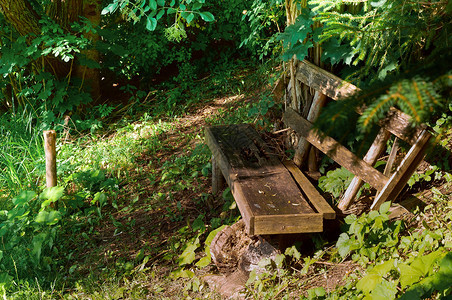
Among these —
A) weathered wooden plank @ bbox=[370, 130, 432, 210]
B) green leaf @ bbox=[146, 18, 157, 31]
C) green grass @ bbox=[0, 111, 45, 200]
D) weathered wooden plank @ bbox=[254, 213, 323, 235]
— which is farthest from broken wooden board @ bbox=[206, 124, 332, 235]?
green grass @ bbox=[0, 111, 45, 200]

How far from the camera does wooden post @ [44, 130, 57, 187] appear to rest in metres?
4.15

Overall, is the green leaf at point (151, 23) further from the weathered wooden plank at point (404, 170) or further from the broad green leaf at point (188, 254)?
the weathered wooden plank at point (404, 170)

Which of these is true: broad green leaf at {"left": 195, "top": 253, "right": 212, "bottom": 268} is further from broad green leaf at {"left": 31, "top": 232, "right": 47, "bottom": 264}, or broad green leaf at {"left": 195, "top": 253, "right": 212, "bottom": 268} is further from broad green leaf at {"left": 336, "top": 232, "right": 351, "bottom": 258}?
broad green leaf at {"left": 31, "top": 232, "right": 47, "bottom": 264}

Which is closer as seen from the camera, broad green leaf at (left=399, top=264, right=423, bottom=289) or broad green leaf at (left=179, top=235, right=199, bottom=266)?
broad green leaf at (left=399, top=264, right=423, bottom=289)

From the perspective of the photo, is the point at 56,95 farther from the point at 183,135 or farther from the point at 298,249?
the point at 298,249

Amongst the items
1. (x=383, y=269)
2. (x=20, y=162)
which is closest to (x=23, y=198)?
(x=20, y=162)

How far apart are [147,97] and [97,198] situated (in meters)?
3.26

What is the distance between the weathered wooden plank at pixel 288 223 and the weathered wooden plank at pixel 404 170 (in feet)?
1.52

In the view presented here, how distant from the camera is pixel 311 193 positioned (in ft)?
10.5

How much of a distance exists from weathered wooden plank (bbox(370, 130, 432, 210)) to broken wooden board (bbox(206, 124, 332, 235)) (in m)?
0.46

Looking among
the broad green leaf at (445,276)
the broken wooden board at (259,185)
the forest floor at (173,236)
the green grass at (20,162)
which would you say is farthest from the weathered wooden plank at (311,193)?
the green grass at (20,162)

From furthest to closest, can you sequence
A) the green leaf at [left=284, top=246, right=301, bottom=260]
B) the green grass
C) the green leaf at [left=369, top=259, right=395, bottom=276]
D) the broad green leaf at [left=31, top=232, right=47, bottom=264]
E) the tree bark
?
1. the tree bark
2. the green grass
3. the broad green leaf at [left=31, top=232, right=47, bottom=264]
4. the green leaf at [left=284, top=246, right=301, bottom=260]
5. the green leaf at [left=369, top=259, right=395, bottom=276]

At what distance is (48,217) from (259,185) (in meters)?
1.97

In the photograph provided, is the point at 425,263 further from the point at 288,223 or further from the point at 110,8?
the point at 110,8
